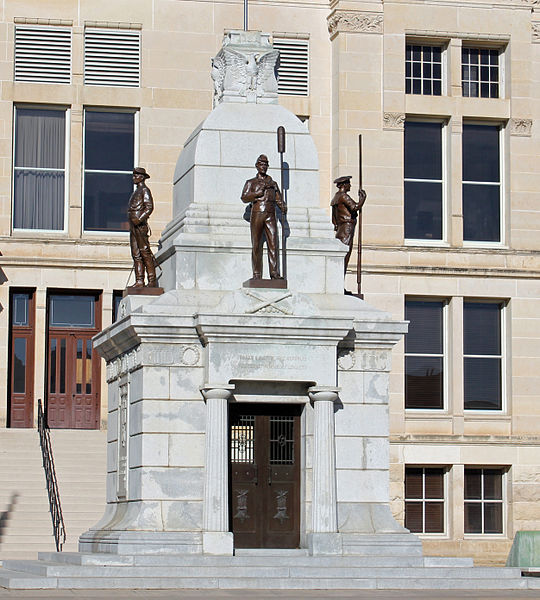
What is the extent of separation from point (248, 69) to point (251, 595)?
996 centimetres

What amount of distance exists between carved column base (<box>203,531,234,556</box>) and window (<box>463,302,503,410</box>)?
2048cm

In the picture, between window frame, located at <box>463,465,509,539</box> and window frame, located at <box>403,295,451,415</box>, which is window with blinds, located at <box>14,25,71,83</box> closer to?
window frame, located at <box>403,295,451,415</box>

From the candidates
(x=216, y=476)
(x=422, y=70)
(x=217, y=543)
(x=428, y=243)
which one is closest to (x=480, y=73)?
(x=422, y=70)

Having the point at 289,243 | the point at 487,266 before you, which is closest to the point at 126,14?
the point at 487,266

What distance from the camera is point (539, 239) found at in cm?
4475

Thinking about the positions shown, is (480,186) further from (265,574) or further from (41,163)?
(265,574)

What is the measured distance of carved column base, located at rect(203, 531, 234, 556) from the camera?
24.4m

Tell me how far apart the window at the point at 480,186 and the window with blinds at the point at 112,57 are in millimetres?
9359

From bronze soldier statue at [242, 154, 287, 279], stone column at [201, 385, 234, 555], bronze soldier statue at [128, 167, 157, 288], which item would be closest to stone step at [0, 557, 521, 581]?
stone column at [201, 385, 234, 555]

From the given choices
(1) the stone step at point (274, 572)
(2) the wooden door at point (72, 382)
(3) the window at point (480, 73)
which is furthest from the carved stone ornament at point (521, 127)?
(1) the stone step at point (274, 572)

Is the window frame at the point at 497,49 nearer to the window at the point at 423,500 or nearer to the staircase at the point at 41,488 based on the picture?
the window at the point at 423,500

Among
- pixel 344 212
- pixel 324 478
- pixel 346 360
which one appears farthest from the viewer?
pixel 344 212

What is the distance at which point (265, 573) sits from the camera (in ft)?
76.7

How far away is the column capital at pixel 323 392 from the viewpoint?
2517 centimetres
